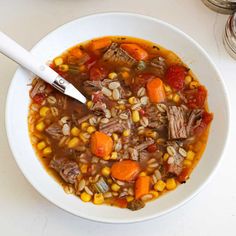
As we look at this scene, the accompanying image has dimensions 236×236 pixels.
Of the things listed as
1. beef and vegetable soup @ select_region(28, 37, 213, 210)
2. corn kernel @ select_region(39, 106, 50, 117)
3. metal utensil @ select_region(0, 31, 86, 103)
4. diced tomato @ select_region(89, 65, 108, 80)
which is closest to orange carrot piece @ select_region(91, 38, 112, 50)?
beef and vegetable soup @ select_region(28, 37, 213, 210)

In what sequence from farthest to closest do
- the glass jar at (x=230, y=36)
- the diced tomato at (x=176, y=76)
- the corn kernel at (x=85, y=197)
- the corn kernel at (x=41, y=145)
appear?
the glass jar at (x=230, y=36), the diced tomato at (x=176, y=76), the corn kernel at (x=41, y=145), the corn kernel at (x=85, y=197)

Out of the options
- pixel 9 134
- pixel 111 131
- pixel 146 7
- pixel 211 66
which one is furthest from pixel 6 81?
pixel 211 66

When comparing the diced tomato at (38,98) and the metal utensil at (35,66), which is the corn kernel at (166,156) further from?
the diced tomato at (38,98)

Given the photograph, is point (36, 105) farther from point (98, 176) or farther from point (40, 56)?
point (98, 176)

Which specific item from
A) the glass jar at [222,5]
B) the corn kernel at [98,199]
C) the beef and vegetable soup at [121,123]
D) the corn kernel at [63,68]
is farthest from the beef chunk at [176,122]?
the glass jar at [222,5]

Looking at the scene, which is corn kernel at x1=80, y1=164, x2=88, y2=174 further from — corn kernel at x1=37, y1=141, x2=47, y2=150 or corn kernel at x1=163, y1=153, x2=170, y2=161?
corn kernel at x1=163, y1=153, x2=170, y2=161

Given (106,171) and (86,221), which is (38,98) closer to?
(106,171)

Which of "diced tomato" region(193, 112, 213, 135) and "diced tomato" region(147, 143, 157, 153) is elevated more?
"diced tomato" region(193, 112, 213, 135)
